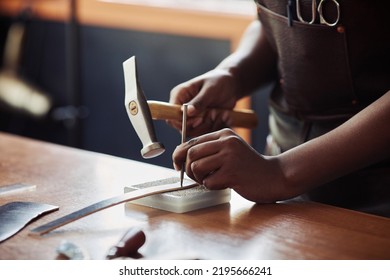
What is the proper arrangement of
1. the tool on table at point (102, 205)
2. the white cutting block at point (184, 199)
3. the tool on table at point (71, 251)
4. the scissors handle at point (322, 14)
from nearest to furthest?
the tool on table at point (71, 251) → the tool on table at point (102, 205) → the white cutting block at point (184, 199) → the scissors handle at point (322, 14)

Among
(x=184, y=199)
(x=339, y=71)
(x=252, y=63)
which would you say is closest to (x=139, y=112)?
(x=184, y=199)

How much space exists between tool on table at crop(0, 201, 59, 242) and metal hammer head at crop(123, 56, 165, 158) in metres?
0.23

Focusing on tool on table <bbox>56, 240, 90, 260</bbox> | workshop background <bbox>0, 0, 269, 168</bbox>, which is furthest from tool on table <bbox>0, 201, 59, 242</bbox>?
workshop background <bbox>0, 0, 269, 168</bbox>

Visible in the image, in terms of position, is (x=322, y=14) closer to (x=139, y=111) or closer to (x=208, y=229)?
(x=139, y=111)

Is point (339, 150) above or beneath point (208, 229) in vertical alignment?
above

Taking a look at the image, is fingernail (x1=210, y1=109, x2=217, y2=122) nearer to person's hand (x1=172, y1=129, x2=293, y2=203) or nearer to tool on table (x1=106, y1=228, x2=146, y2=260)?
person's hand (x1=172, y1=129, x2=293, y2=203)

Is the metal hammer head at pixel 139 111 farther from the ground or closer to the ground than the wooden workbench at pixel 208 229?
farther from the ground

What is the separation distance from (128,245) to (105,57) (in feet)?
11.7

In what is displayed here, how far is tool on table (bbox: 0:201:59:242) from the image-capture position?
1357 millimetres

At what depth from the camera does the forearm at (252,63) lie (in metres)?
2.08

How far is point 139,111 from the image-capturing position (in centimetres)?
155

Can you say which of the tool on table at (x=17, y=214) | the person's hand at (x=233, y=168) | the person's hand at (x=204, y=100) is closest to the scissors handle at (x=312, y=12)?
the person's hand at (x=204, y=100)

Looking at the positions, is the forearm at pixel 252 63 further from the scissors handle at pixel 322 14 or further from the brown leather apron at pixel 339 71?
the scissors handle at pixel 322 14
